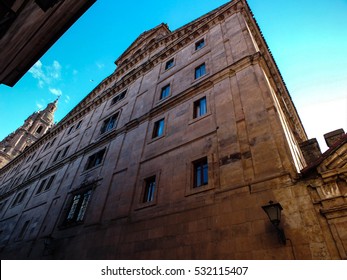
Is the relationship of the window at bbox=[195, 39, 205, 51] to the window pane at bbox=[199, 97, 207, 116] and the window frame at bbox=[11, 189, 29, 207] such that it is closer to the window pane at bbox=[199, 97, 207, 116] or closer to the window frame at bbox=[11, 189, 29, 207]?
the window pane at bbox=[199, 97, 207, 116]

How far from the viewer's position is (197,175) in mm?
9586

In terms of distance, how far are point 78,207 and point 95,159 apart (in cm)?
402

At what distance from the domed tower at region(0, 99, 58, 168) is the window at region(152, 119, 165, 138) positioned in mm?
56475

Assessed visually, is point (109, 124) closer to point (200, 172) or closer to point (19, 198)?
point (200, 172)

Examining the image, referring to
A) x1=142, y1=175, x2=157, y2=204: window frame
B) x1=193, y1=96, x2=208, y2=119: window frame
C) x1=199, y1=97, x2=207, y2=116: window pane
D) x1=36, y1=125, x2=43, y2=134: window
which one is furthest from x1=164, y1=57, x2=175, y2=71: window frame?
x1=36, y1=125, x2=43, y2=134: window

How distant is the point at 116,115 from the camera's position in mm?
19828

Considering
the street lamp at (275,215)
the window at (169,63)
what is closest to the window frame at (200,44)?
the window at (169,63)

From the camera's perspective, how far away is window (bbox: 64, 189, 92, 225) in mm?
13533

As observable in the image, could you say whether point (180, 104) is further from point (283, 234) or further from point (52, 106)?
point (52, 106)

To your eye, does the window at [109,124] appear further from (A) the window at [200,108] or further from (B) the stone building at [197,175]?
(A) the window at [200,108]

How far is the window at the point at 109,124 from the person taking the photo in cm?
1943

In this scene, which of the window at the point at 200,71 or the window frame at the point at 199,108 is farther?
the window at the point at 200,71

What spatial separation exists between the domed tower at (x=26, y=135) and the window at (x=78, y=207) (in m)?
51.5

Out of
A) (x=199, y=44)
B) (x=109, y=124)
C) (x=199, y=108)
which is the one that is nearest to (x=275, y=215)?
(x=199, y=108)
